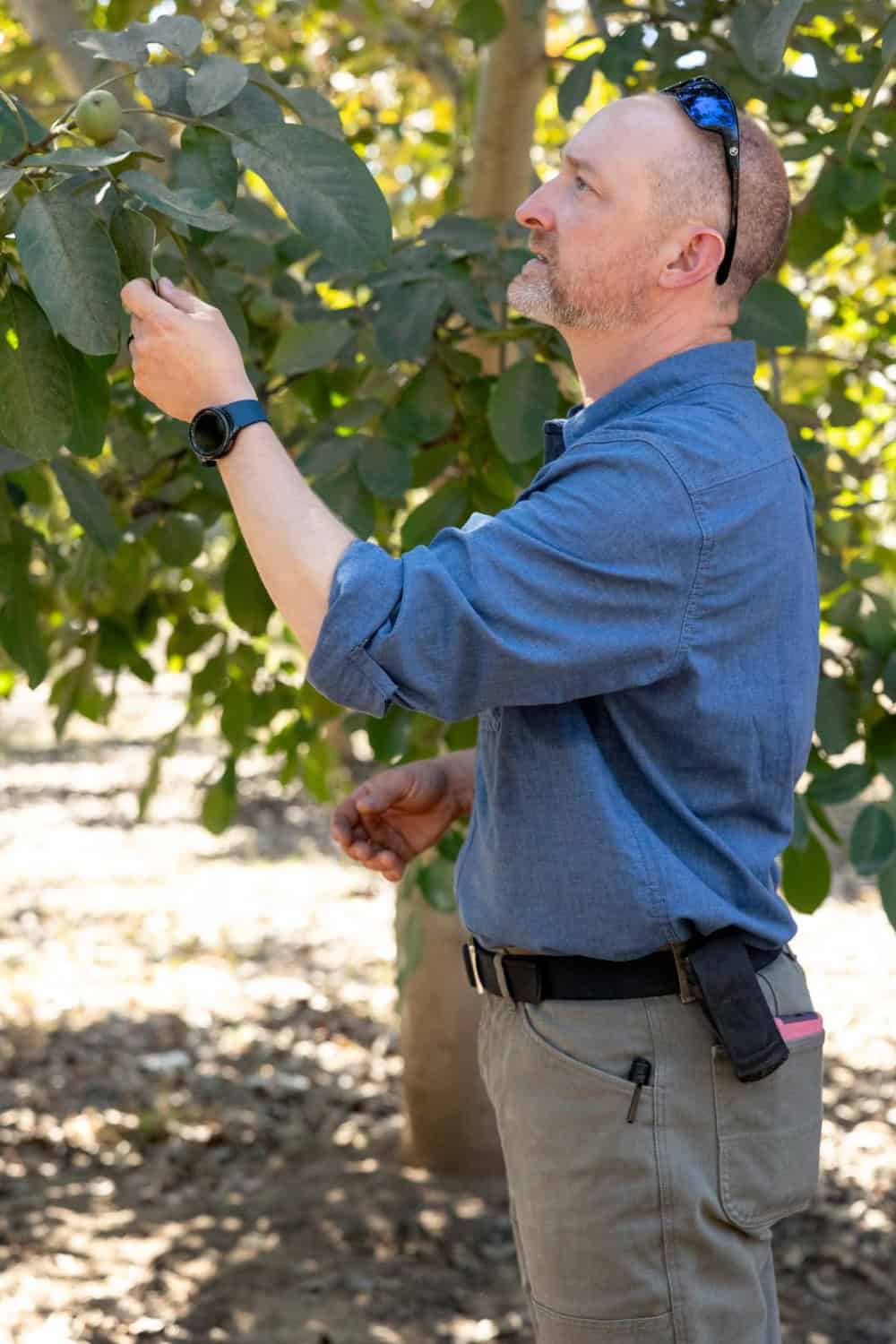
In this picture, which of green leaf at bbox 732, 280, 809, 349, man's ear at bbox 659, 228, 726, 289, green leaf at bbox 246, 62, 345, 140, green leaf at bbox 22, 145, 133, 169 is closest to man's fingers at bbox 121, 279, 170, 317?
green leaf at bbox 22, 145, 133, 169

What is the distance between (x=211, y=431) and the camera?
51.8 inches

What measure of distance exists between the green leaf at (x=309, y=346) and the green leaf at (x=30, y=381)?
0.69 meters

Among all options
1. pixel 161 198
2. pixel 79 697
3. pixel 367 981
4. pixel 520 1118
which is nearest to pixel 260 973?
pixel 367 981

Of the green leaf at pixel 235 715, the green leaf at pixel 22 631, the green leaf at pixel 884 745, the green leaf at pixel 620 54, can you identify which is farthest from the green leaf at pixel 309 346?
the green leaf at pixel 235 715

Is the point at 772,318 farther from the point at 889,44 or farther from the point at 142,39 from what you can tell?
the point at 142,39

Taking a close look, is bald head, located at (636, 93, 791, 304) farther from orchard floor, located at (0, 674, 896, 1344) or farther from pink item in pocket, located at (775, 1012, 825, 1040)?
orchard floor, located at (0, 674, 896, 1344)

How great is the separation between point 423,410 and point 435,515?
160 millimetres

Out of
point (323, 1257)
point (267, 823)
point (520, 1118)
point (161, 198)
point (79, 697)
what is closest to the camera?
point (161, 198)

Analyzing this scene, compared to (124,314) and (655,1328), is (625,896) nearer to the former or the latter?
(655,1328)

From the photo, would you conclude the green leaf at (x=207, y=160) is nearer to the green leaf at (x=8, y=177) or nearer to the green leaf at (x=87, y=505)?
the green leaf at (x=8, y=177)

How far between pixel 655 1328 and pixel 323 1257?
2.07 metres

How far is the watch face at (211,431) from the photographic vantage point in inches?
51.4

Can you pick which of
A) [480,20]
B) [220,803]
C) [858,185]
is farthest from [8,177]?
[220,803]

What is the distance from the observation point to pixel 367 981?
5.69 meters
